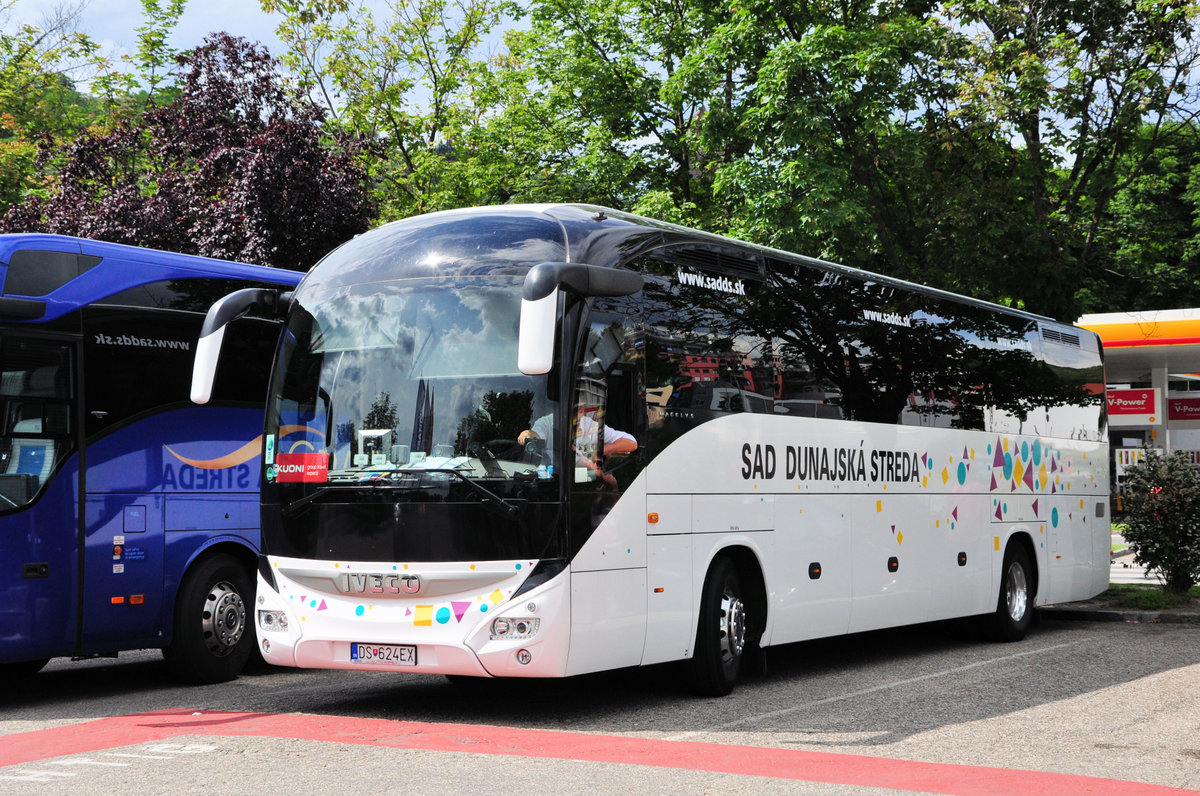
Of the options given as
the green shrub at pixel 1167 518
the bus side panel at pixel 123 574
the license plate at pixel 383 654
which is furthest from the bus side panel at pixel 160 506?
the green shrub at pixel 1167 518

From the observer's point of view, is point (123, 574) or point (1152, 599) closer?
point (123, 574)

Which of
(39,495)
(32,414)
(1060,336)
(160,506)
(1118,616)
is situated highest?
(1060,336)

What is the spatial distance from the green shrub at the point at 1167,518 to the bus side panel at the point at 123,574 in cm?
1213

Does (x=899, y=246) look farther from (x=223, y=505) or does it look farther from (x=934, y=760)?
(x=934, y=760)

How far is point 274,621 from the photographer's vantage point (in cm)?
903

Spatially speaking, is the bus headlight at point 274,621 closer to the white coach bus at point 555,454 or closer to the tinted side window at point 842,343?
the white coach bus at point 555,454

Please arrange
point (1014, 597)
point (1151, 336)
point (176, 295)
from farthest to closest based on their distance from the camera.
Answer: point (1151, 336), point (1014, 597), point (176, 295)

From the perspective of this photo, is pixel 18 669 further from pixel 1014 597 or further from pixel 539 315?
pixel 1014 597

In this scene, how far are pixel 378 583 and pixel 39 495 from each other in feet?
9.53

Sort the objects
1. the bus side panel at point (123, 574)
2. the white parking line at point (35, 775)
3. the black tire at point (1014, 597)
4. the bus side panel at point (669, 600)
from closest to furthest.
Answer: the white parking line at point (35, 775) < the bus side panel at point (669, 600) < the bus side panel at point (123, 574) < the black tire at point (1014, 597)

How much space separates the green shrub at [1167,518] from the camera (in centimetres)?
1656

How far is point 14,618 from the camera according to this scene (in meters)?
9.34

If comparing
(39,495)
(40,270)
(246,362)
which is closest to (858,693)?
(246,362)

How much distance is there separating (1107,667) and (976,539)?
225cm
